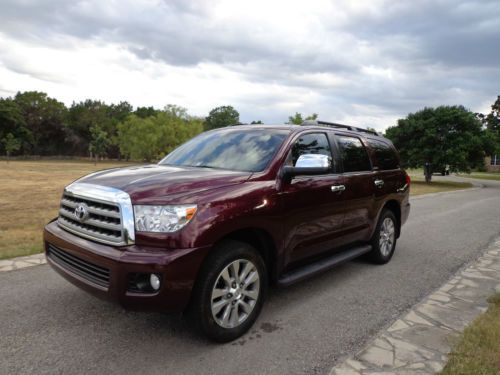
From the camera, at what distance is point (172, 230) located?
112 inches

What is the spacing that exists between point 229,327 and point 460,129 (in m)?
31.1

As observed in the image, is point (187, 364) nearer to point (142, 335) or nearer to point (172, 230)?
point (142, 335)

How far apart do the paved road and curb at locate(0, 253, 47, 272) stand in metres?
0.21

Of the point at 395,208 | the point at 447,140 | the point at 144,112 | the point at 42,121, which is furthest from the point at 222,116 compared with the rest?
the point at 395,208

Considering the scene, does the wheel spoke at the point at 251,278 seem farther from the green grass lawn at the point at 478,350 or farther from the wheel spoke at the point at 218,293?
the green grass lawn at the point at 478,350

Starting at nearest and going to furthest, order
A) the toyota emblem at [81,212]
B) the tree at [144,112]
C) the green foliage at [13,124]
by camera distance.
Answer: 1. the toyota emblem at [81,212]
2. the green foliage at [13,124]
3. the tree at [144,112]

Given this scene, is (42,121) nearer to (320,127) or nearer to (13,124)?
(13,124)

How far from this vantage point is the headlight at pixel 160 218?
9.38 ft

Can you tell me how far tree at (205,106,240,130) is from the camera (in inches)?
4530

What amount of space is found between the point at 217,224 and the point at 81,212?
3.86ft

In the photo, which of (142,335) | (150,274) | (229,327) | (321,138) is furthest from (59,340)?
(321,138)

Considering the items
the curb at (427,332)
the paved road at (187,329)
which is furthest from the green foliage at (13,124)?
the curb at (427,332)

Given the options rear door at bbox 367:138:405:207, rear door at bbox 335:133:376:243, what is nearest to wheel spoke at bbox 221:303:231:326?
rear door at bbox 335:133:376:243

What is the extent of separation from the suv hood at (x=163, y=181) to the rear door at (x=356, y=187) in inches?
63.8
